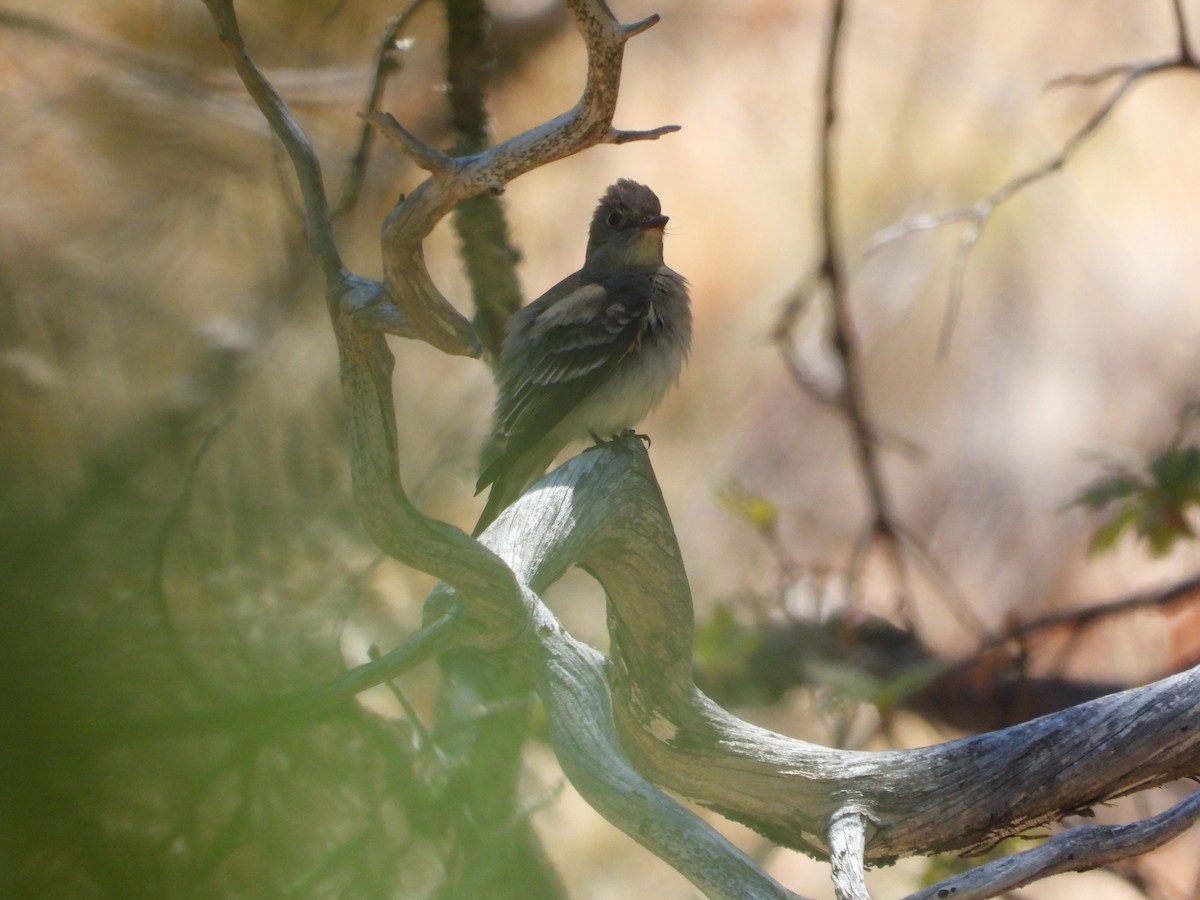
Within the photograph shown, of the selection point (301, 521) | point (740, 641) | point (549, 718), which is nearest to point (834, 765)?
point (549, 718)

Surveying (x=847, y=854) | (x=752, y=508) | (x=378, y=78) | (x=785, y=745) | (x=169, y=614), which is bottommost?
(x=169, y=614)

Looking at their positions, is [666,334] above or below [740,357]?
below

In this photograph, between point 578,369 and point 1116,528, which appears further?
point 1116,528

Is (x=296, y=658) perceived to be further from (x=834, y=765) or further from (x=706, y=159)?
(x=706, y=159)

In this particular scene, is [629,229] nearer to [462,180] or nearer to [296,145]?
[296,145]

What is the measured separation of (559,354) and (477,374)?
1071 mm

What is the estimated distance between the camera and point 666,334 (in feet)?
11.2

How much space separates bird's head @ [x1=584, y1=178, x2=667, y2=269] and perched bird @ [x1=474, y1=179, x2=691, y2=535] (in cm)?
14

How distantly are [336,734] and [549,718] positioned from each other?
732mm

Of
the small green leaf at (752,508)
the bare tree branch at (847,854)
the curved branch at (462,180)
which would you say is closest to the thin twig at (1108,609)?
the small green leaf at (752,508)

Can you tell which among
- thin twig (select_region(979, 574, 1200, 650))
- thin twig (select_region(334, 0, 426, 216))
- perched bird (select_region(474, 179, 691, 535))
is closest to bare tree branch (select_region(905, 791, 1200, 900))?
perched bird (select_region(474, 179, 691, 535))

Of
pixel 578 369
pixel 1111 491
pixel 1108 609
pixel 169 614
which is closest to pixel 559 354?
pixel 578 369

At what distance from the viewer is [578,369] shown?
327 cm

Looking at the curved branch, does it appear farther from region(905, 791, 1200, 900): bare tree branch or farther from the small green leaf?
the small green leaf
